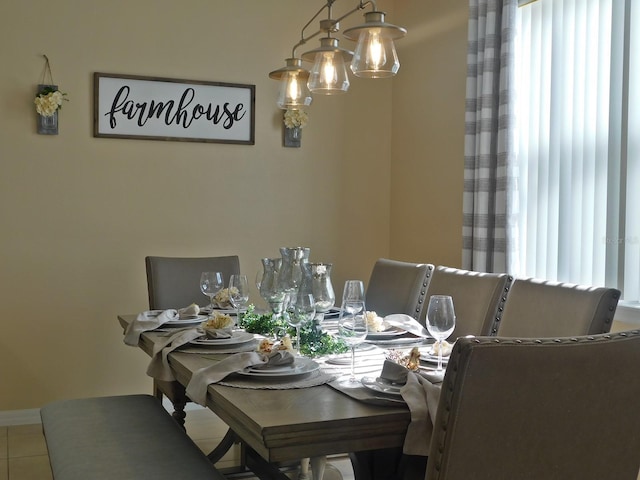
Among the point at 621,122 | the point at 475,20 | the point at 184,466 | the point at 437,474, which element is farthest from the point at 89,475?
the point at 475,20

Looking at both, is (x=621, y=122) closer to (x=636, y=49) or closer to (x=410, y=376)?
(x=636, y=49)

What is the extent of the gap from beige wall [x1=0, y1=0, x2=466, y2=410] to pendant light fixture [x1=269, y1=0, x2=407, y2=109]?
1.54m

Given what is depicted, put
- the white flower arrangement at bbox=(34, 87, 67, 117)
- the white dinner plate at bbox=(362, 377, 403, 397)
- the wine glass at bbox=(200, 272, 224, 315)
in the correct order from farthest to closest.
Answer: the white flower arrangement at bbox=(34, 87, 67, 117), the wine glass at bbox=(200, 272, 224, 315), the white dinner plate at bbox=(362, 377, 403, 397)

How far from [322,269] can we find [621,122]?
61.5 inches

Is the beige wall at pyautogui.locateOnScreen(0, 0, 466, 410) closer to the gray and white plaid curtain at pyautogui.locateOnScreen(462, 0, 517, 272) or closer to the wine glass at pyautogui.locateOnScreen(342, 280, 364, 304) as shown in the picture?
the gray and white plaid curtain at pyautogui.locateOnScreen(462, 0, 517, 272)

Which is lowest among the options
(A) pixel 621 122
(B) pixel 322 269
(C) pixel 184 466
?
(C) pixel 184 466

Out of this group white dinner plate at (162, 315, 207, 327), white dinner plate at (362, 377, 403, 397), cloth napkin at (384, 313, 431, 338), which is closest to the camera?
white dinner plate at (362, 377, 403, 397)

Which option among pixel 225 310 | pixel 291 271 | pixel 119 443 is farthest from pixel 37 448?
pixel 291 271

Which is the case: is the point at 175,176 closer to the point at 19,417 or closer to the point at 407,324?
the point at 19,417

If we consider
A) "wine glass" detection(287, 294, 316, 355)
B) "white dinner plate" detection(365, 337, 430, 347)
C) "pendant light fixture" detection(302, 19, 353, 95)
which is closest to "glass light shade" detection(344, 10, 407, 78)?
"pendant light fixture" detection(302, 19, 353, 95)

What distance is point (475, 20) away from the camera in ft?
13.0

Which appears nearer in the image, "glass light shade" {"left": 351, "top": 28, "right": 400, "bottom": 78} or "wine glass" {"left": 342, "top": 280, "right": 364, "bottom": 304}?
"wine glass" {"left": 342, "top": 280, "right": 364, "bottom": 304}

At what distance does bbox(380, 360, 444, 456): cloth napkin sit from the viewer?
5.29 ft

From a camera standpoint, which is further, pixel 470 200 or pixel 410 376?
pixel 470 200
